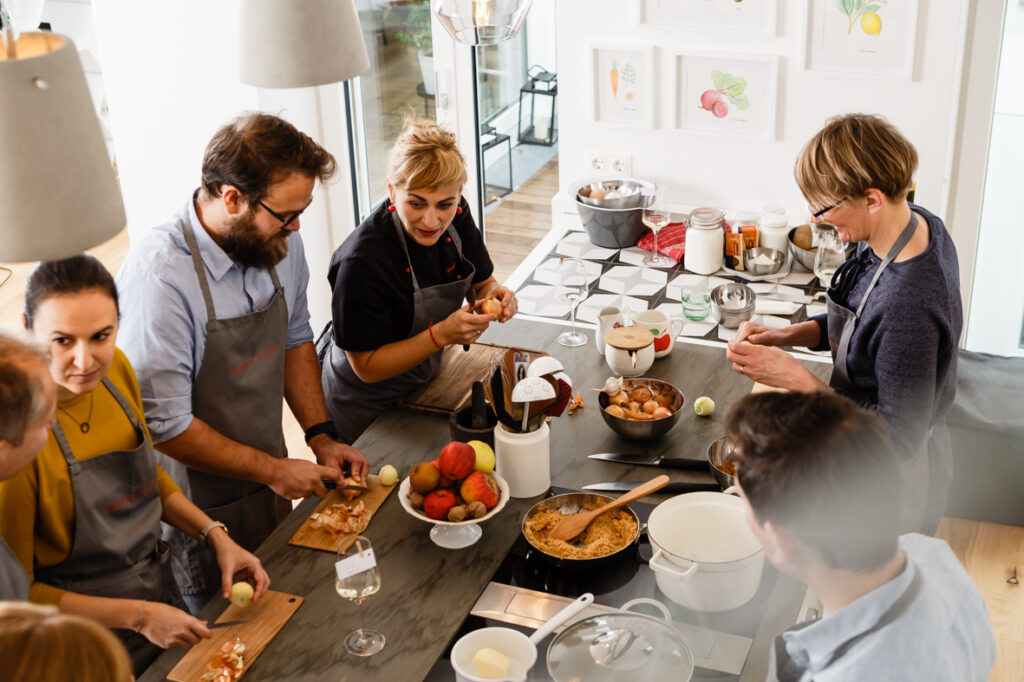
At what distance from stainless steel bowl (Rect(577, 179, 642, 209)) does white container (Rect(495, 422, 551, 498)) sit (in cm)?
190

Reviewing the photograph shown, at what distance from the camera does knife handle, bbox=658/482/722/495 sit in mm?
2297

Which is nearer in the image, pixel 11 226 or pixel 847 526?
pixel 11 226

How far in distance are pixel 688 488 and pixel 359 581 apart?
2.67ft

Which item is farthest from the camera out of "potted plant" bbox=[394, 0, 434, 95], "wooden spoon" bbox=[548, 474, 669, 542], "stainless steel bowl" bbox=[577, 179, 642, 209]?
"potted plant" bbox=[394, 0, 434, 95]

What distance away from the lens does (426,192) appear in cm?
255

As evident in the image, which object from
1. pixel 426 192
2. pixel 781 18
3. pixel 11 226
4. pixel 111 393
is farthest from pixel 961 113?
pixel 11 226

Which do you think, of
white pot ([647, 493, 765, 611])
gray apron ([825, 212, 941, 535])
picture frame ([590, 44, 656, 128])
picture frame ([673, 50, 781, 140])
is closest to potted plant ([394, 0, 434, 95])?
picture frame ([590, 44, 656, 128])

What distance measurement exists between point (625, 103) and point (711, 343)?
1416mm

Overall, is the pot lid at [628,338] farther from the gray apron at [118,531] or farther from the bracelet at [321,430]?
the gray apron at [118,531]

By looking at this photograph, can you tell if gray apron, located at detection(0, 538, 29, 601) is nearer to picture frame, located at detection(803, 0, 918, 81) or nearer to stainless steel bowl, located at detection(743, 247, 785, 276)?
stainless steel bowl, located at detection(743, 247, 785, 276)

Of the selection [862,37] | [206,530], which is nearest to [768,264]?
[862,37]

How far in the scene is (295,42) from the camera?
2.23m

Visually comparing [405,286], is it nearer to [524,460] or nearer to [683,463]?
[524,460]

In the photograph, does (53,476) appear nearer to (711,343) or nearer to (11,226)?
(11,226)
